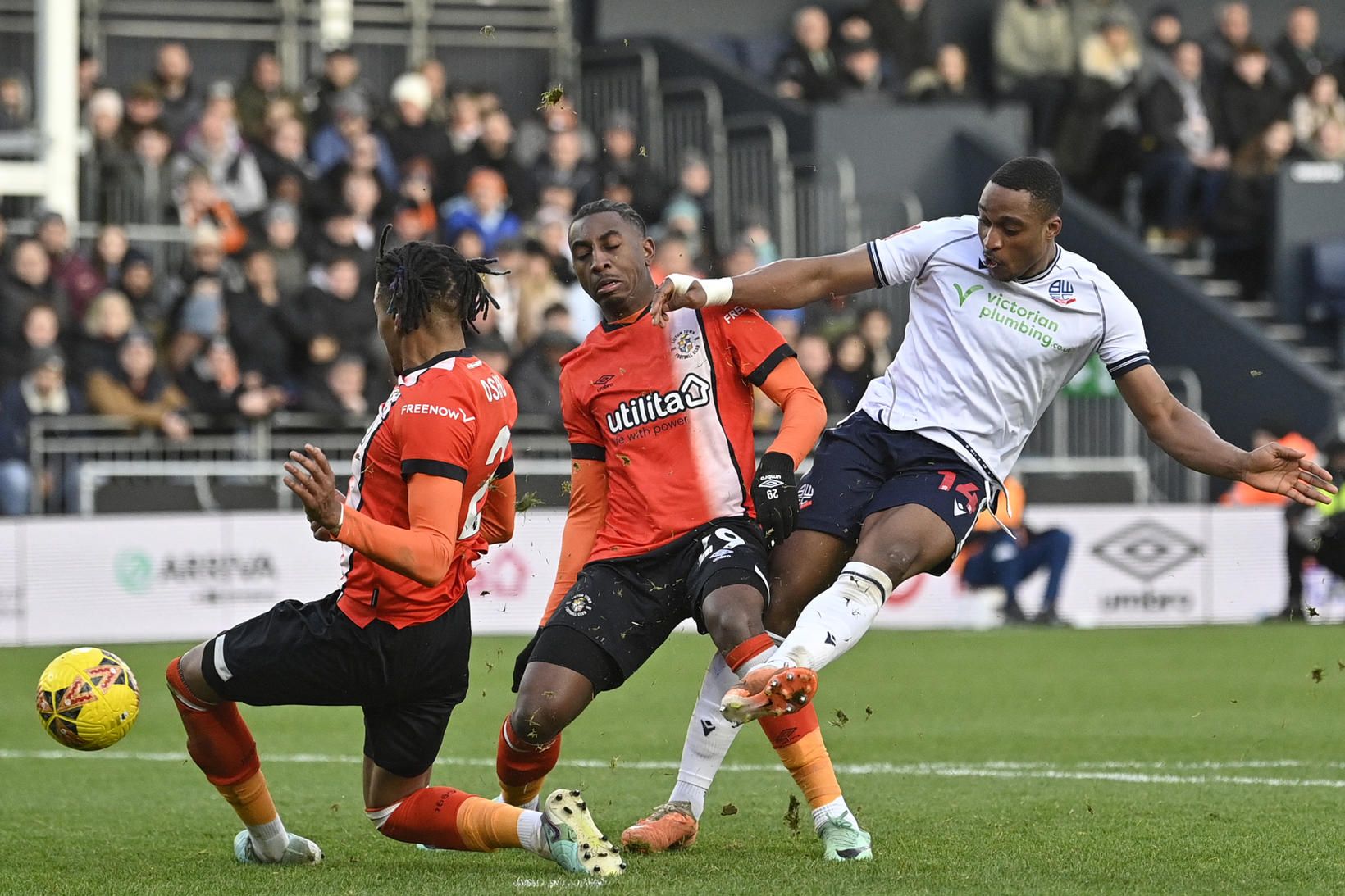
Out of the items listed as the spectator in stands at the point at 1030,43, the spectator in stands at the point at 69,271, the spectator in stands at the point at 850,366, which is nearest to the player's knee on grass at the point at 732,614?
the spectator in stands at the point at 850,366

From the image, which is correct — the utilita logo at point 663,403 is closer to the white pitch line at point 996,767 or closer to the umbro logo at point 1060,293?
the umbro logo at point 1060,293

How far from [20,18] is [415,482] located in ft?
63.3

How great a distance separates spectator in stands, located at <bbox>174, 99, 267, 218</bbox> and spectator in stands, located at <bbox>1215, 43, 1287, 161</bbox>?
11.7 m

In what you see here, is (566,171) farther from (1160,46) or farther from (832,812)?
(832,812)

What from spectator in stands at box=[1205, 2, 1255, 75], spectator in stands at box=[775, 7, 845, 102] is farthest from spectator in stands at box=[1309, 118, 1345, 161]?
spectator in stands at box=[775, 7, 845, 102]

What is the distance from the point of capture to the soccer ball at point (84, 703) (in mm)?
6992

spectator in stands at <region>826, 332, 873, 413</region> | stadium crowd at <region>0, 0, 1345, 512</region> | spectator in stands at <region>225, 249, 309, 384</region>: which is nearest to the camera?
stadium crowd at <region>0, 0, 1345, 512</region>

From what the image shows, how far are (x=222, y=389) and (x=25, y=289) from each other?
1.80 metres

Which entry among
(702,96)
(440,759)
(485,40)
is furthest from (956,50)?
(440,759)

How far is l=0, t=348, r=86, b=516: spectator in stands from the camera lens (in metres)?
16.4

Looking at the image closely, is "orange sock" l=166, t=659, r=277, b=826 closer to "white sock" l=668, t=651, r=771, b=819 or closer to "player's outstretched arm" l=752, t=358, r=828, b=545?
"white sock" l=668, t=651, r=771, b=819

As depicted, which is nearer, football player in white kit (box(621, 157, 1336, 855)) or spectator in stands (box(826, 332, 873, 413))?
football player in white kit (box(621, 157, 1336, 855))

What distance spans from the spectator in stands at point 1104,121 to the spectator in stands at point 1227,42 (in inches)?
52.1

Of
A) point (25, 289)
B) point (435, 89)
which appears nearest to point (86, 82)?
point (435, 89)
